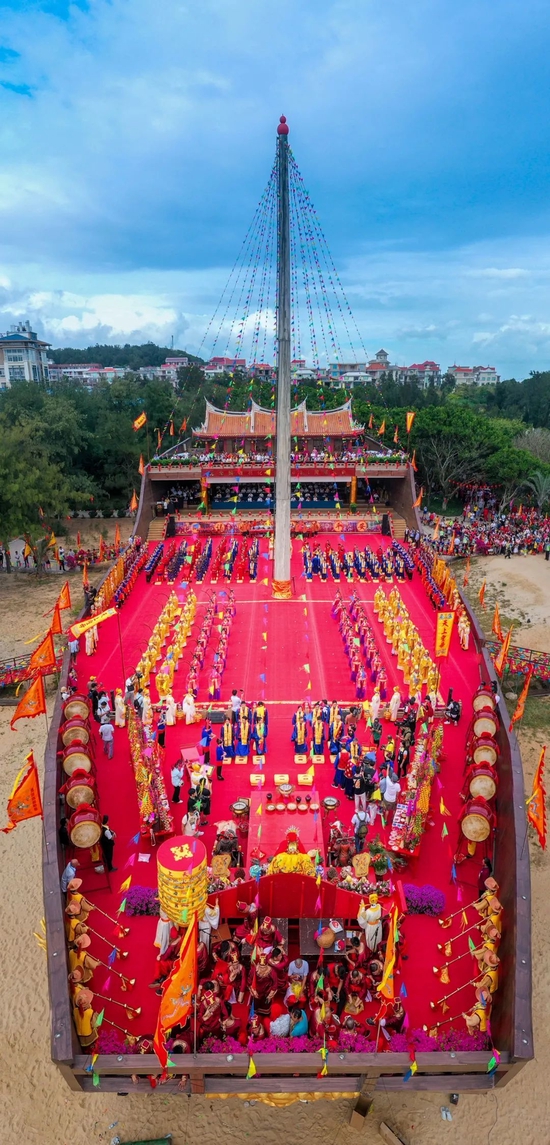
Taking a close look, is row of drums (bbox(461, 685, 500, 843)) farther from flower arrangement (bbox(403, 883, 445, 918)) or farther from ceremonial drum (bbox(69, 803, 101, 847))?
ceremonial drum (bbox(69, 803, 101, 847))

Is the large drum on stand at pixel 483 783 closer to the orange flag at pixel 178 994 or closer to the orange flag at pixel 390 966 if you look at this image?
the orange flag at pixel 390 966

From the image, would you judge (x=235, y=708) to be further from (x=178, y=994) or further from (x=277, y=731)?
(x=178, y=994)

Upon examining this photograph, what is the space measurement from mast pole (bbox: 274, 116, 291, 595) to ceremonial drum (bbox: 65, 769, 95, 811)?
12378 millimetres

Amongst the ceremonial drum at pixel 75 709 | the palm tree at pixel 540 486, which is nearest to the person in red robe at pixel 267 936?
the ceremonial drum at pixel 75 709

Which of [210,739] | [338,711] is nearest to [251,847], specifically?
[210,739]

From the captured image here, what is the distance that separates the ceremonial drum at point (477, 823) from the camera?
9.82 m

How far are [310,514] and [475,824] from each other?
2403 cm

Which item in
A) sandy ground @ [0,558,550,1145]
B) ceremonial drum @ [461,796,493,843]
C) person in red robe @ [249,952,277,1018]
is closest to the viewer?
person in red robe @ [249,952,277,1018]

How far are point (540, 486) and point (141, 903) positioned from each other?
32.8 metres

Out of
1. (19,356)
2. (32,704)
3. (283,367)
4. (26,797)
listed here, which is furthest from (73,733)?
(19,356)

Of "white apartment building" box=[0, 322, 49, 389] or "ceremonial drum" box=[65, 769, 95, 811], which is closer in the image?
"ceremonial drum" box=[65, 769, 95, 811]

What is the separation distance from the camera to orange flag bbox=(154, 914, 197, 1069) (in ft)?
21.9

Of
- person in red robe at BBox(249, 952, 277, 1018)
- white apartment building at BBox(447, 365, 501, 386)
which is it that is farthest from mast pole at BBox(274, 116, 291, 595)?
white apartment building at BBox(447, 365, 501, 386)

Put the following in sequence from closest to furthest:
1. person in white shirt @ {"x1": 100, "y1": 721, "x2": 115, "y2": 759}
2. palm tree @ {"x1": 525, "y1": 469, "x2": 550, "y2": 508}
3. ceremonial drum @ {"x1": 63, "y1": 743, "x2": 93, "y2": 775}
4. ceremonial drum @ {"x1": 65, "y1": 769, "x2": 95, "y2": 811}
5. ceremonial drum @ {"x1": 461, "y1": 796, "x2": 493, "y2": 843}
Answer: ceremonial drum @ {"x1": 461, "y1": 796, "x2": 493, "y2": 843} → ceremonial drum @ {"x1": 65, "y1": 769, "x2": 95, "y2": 811} → ceremonial drum @ {"x1": 63, "y1": 743, "x2": 93, "y2": 775} → person in white shirt @ {"x1": 100, "y1": 721, "x2": 115, "y2": 759} → palm tree @ {"x1": 525, "y1": 469, "x2": 550, "y2": 508}
